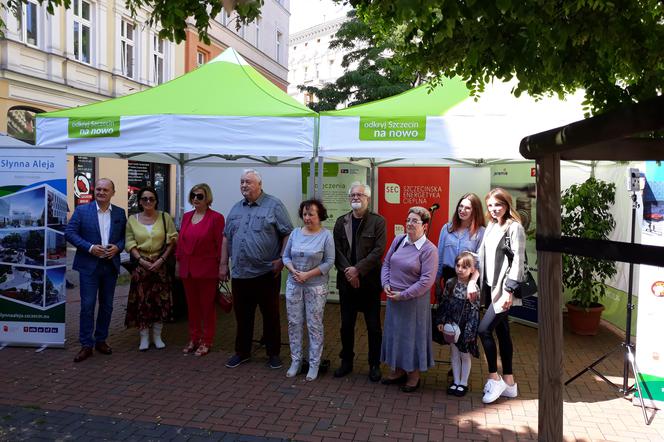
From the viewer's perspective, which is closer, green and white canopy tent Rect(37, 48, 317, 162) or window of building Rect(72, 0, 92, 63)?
green and white canopy tent Rect(37, 48, 317, 162)

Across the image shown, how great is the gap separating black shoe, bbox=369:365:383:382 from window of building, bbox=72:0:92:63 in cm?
1464

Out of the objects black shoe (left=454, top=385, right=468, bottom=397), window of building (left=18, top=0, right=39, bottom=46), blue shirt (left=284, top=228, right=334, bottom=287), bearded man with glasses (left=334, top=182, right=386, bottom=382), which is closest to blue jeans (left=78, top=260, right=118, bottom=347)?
blue shirt (left=284, top=228, right=334, bottom=287)

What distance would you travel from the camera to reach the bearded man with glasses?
4.80 meters

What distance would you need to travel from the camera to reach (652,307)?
166 inches

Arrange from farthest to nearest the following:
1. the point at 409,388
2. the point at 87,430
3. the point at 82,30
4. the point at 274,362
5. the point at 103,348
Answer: the point at 82,30 → the point at 103,348 → the point at 274,362 → the point at 409,388 → the point at 87,430

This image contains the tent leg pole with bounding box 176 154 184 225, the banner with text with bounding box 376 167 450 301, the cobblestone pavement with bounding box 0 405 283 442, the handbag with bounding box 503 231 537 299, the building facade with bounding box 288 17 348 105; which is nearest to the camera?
the cobblestone pavement with bounding box 0 405 283 442

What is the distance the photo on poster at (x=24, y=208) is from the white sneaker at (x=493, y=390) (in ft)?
15.1

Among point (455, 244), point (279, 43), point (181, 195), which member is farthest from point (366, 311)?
point (279, 43)

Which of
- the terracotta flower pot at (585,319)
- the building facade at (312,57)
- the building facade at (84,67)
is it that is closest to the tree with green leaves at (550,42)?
the terracotta flower pot at (585,319)

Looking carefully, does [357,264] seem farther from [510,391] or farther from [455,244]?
[510,391]

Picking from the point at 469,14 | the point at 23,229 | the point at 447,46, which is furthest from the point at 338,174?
the point at 469,14

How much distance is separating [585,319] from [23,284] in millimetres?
6292

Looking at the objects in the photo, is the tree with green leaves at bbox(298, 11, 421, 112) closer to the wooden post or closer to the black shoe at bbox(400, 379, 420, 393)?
the black shoe at bbox(400, 379, 420, 393)

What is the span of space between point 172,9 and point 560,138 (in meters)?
2.15
